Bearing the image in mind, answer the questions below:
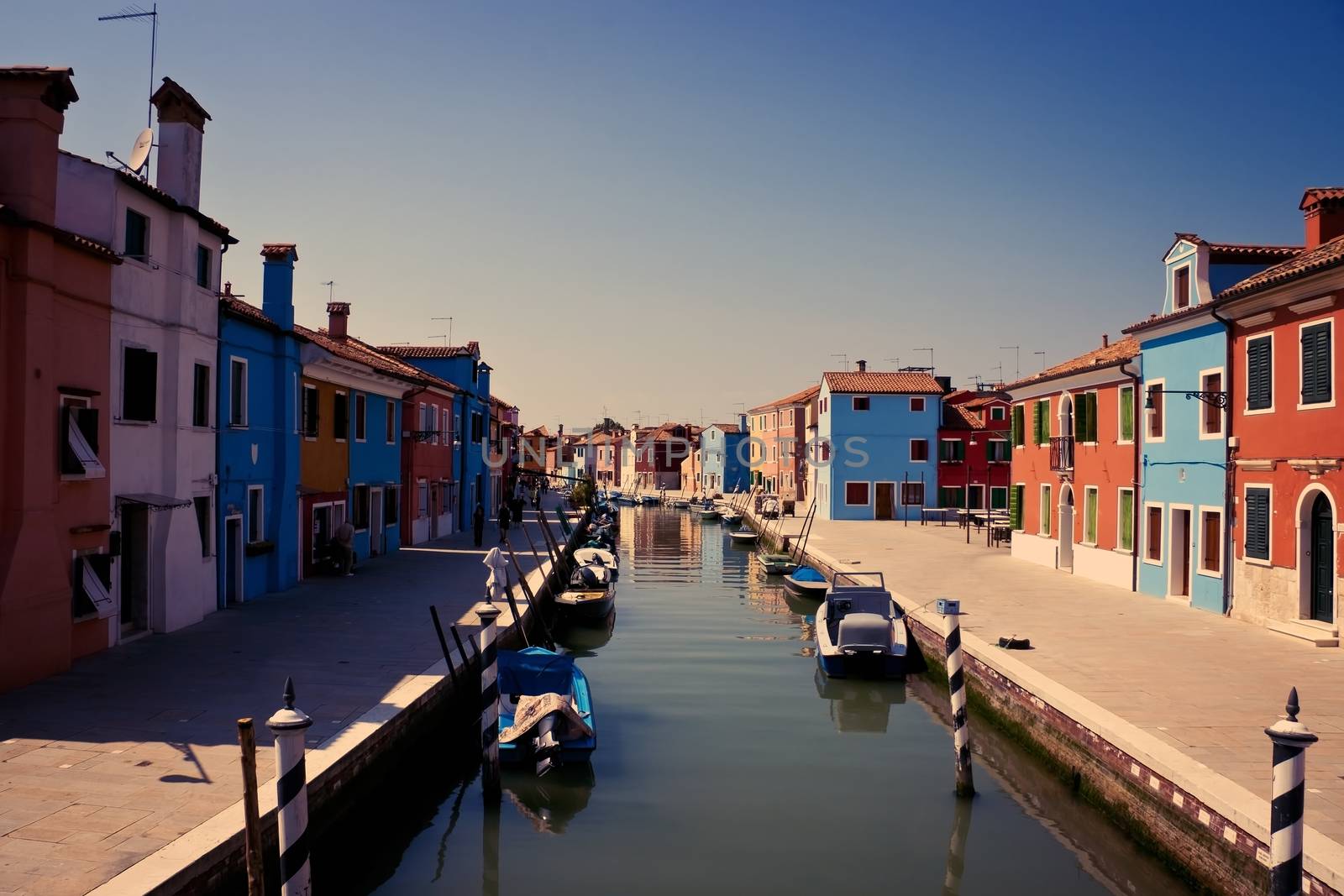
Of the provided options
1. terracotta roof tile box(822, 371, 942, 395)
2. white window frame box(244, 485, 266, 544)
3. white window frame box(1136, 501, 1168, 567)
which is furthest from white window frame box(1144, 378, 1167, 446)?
terracotta roof tile box(822, 371, 942, 395)

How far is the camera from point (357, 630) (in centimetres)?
1628

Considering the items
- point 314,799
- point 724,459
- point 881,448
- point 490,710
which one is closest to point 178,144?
point 490,710

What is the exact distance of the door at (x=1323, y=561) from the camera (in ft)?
51.2

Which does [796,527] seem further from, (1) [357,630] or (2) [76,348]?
(2) [76,348]

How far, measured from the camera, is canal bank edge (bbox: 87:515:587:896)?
21.5ft

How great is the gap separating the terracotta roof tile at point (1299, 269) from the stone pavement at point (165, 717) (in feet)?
49.2

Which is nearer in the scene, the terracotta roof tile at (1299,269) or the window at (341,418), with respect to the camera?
the terracotta roof tile at (1299,269)

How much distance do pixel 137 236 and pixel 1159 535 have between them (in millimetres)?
21142

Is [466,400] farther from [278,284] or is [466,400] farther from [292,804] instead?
[292,804]

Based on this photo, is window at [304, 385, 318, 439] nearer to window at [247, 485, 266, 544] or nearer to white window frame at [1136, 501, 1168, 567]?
window at [247, 485, 266, 544]

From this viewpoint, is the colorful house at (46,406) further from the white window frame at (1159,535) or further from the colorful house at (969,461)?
the colorful house at (969,461)

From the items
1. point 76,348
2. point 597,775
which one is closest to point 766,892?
point 597,775

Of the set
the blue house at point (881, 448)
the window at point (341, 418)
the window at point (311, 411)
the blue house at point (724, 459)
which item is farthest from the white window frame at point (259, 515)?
the blue house at point (724, 459)

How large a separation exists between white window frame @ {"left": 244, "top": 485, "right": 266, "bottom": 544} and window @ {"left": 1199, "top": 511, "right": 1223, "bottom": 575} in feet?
63.4
